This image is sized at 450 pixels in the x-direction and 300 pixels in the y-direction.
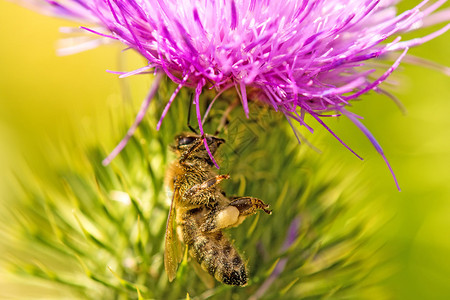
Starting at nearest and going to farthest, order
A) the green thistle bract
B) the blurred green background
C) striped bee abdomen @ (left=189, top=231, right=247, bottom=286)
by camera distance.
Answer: striped bee abdomen @ (left=189, top=231, right=247, bottom=286), the green thistle bract, the blurred green background

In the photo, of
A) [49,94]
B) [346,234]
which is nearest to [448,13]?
[346,234]

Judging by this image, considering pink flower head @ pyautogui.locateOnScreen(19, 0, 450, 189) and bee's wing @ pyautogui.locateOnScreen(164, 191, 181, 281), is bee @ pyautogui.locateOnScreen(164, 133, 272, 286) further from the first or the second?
pink flower head @ pyautogui.locateOnScreen(19, 0, 450, 189)

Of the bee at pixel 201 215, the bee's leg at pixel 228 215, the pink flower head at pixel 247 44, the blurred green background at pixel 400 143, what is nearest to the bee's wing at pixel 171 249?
the bee at pixel 201 215

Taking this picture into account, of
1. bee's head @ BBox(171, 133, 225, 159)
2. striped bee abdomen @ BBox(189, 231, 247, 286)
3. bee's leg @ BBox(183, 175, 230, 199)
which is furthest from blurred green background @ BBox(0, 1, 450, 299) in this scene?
striped bee abdomen @ BBox(189, 231, 247, 286)

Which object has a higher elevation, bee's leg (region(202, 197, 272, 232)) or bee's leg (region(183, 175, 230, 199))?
bee's leg (region(183, 175, 230, 199))

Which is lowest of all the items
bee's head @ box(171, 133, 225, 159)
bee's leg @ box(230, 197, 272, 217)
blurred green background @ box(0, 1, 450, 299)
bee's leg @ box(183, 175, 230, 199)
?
blurred green background @ box(0, 1, 450, 299)

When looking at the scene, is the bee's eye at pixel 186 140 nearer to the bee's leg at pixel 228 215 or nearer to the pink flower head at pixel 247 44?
the pink flower head at pixel 247 44

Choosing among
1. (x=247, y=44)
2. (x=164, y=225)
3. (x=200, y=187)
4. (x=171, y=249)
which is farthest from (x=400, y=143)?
(x=171, y=249)
